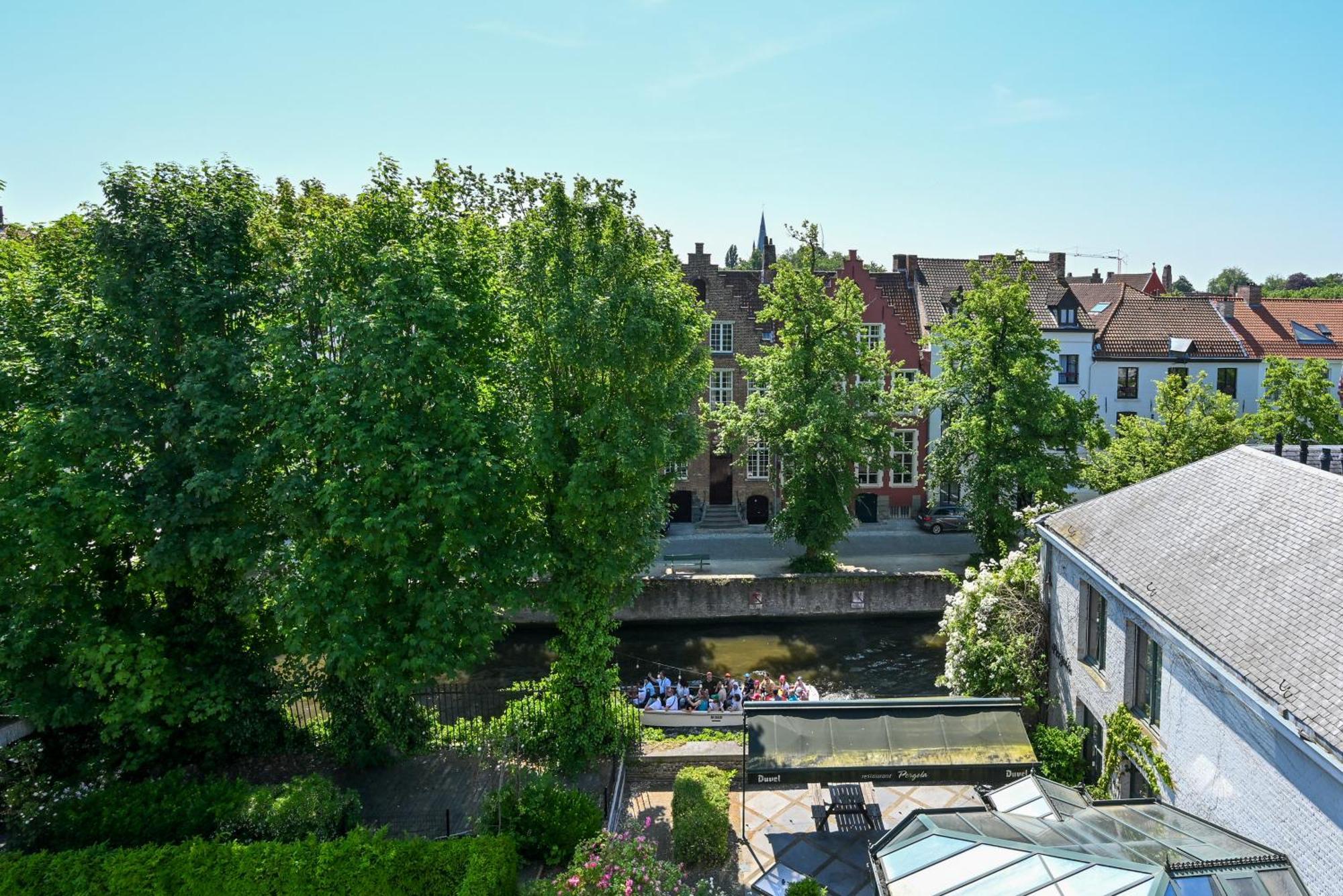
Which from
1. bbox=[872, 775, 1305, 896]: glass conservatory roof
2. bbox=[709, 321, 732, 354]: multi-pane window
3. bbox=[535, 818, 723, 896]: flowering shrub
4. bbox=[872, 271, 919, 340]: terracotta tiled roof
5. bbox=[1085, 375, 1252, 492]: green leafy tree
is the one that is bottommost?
bbox=[535, 818, 723, 896]: flowering shrub

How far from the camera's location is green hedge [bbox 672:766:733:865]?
14.8m

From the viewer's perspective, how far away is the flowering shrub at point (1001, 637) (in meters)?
19.0

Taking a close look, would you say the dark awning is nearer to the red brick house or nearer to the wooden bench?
the wooden bench

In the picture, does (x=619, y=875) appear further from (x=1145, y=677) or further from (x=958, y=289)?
(x=958, y=289)

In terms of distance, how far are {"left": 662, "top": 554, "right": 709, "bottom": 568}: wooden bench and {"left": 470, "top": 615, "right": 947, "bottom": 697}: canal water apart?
10.1 feet

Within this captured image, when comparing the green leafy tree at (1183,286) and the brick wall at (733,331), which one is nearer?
the brick wall at (733,331)

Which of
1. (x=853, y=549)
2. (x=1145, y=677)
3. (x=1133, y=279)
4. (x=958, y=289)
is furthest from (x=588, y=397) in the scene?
(x=1133, y=279)

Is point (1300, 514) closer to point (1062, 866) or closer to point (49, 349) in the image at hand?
point (1062, 866)

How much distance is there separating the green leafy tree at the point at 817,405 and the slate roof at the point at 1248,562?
47.2 ft

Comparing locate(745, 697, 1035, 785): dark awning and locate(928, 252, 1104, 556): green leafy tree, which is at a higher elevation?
locate(928, 252, 1104, 556): green leafy tree

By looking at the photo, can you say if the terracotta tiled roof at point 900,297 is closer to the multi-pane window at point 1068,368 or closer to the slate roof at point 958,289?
the slate roof at point 958,289

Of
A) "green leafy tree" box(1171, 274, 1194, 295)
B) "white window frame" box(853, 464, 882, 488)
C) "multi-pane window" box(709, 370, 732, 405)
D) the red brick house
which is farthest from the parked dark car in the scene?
"green leafy tree" box(1171, 274, 1194, 295)

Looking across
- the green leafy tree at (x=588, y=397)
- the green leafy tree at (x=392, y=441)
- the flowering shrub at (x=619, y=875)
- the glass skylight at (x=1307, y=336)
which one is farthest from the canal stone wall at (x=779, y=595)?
the glass skylight at (x=1307, y=336)

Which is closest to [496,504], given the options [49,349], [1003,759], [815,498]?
[49,349]
